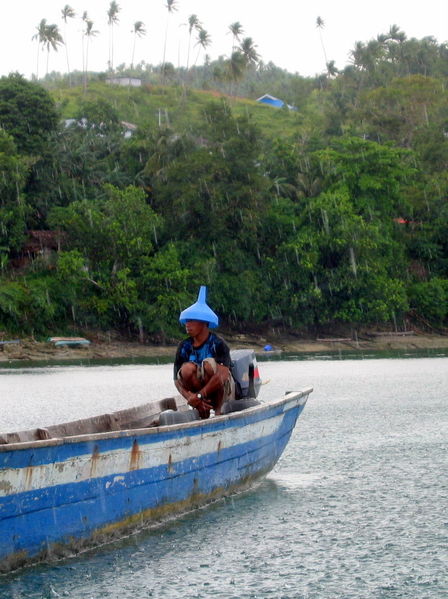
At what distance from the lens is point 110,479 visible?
9.30 metres

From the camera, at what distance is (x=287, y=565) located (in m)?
9.55

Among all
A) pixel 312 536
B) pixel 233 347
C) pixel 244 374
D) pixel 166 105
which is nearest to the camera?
pixel 312 536

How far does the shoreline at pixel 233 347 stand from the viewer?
46.6 meters

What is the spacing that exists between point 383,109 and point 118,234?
1403 inches

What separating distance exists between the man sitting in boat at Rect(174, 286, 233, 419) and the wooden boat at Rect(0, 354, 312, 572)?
1.15ft

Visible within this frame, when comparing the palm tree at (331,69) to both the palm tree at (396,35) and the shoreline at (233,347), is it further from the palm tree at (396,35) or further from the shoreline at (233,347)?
the shoreline at (233,347)

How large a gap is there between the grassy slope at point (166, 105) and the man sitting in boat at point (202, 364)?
73.6 meters

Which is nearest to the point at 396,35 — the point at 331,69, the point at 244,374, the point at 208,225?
the point at 331,69

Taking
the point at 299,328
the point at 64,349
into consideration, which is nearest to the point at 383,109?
the point at 299,328

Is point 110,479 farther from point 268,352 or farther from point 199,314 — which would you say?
point 268,352

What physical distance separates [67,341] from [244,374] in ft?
118

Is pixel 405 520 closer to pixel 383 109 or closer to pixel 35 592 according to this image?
pixel 35 592

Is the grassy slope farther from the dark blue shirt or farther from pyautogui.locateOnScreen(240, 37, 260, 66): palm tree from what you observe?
the dark blue shirt

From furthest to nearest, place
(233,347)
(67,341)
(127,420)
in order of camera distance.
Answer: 1. (233,347)
2. (67,341)
3. (127,420)
